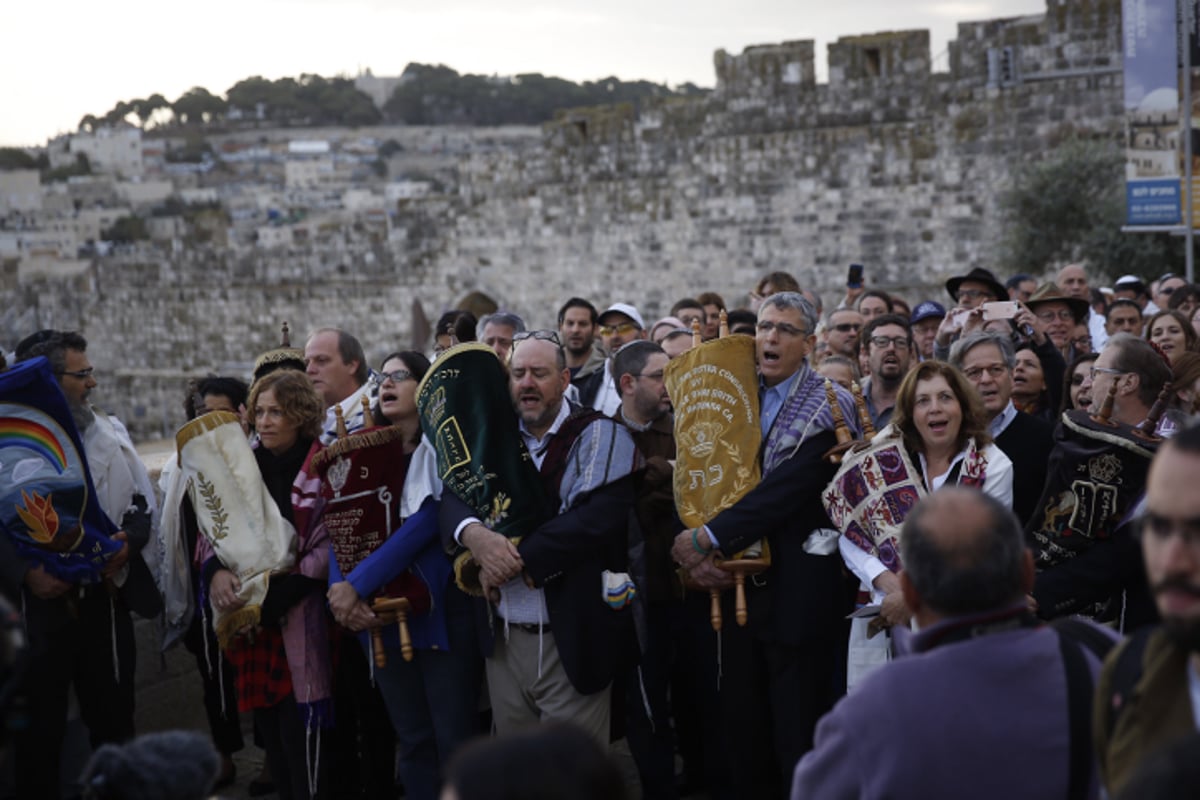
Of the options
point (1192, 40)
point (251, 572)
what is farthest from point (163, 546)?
point (1192, 40)

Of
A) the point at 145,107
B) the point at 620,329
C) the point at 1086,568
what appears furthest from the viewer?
the point at 145,107

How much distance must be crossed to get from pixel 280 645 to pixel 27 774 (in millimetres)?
1028

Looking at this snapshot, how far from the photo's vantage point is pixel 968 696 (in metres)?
2.42

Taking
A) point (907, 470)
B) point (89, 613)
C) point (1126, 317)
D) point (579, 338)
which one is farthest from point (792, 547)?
point (1126, 317)

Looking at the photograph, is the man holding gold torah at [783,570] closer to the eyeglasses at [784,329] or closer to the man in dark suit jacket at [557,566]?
the eyeglasses at [784,329]

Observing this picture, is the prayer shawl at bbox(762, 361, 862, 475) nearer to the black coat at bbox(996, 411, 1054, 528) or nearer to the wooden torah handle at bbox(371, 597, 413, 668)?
the black coat at bbox(996, 411, 1054, 528)

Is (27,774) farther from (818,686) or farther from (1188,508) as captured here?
(1188,508)

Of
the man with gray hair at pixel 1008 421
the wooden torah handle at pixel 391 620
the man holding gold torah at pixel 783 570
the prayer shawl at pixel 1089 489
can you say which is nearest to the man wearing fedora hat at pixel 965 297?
the man with gray hair at pixel 1008 421

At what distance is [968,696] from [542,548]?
2.24m

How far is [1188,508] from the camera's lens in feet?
7.27

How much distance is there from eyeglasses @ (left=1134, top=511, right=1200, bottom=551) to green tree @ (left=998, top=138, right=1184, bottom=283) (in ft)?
38.8

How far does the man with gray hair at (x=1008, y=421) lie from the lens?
4.52m

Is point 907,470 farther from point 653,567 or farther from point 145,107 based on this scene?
point 145,107

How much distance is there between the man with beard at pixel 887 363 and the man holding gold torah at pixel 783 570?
80 centimetres
